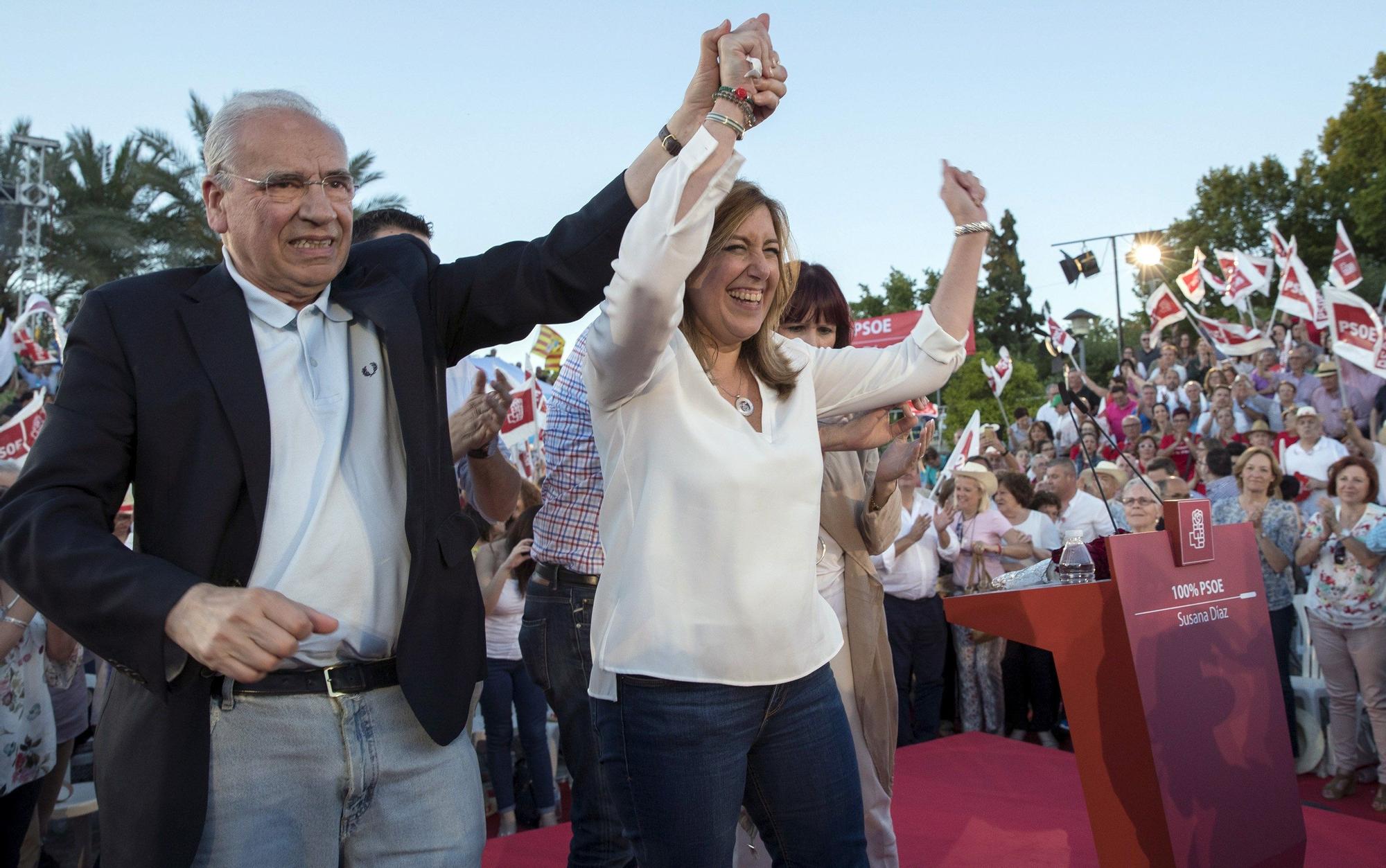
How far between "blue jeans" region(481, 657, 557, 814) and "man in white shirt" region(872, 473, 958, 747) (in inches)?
107

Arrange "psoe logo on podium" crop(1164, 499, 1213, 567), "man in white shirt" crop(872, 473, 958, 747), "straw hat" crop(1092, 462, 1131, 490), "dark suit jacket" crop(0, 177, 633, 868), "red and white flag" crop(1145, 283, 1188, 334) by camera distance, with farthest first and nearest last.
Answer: "red and white flag" crop(1145, 283, 1188, 334)
"straw hat" crop(1092, 462, 1131, 490)
"man in white shirt" crop(872, 473, 958, 747)
"psoe logo on podium" crop(1164, 499, 1213, 567)
"dark suit jacket" crop(0, 177, 633, 868)

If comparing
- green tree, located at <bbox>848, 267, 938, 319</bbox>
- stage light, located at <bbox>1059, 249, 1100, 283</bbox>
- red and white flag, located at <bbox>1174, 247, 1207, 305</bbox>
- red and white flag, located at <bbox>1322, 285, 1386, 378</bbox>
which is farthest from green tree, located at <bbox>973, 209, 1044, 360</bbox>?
red and white flag, located at <bbox>1322, 285, 1386, 378</bbox>

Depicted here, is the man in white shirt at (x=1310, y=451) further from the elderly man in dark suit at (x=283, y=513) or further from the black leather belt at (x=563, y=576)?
the elderly man in dark suit at (x=283, y=513)

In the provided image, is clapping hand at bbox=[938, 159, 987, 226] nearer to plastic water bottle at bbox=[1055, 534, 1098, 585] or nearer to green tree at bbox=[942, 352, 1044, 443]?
plastic water bottle at bbox=[1055, 534, 1098, 585]

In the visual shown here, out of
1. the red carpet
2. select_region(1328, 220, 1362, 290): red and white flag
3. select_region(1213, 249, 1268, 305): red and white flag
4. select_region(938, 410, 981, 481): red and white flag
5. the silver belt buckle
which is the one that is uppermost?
select_region(1213, 249, 1268, 305): red and white flag

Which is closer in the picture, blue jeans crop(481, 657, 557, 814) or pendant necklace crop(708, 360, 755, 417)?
pendant necklace crop(708, 360, 755, 417)

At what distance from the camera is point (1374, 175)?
27.2 m

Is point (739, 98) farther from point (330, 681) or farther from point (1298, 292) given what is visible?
Result: point (1298, 292)

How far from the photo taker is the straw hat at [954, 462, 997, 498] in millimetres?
8492

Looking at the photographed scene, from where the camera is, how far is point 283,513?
1.68 metres

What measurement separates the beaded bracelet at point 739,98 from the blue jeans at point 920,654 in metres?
6.26

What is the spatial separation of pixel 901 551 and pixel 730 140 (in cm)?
618

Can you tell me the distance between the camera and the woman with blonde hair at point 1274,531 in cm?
674

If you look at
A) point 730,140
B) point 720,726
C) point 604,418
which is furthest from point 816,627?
point 730,140
